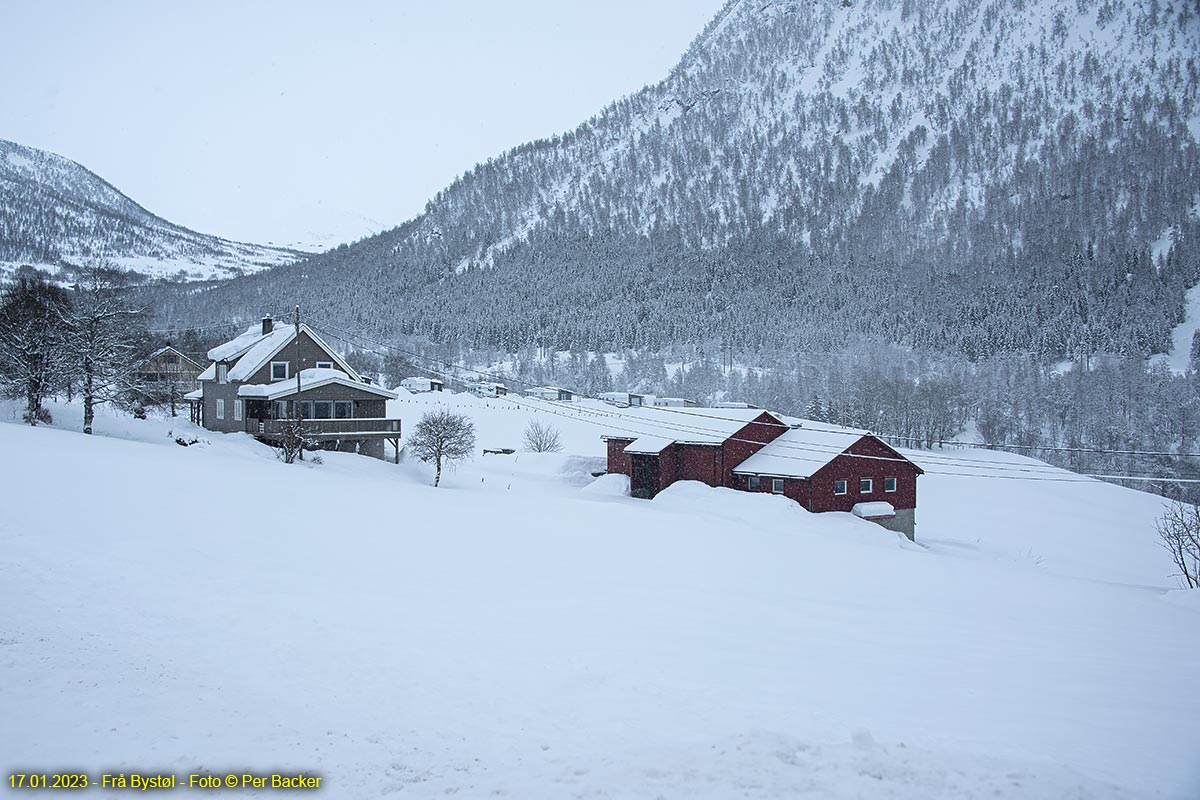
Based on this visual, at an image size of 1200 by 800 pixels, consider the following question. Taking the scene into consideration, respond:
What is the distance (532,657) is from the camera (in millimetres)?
10219

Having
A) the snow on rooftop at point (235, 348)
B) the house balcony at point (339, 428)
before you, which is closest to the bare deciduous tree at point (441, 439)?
the house balcony at point (339, 428)

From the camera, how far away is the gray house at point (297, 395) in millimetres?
40188

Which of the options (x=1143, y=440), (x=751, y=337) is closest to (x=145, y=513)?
(x=1143, y=440)

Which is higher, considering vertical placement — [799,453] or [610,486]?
[799,453]

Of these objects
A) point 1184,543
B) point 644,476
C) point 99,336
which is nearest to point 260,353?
point 99,336

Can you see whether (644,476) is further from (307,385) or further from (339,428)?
(307,385)

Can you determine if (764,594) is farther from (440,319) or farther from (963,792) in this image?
(440,319)

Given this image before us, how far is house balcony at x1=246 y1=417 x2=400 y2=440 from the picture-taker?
129ft

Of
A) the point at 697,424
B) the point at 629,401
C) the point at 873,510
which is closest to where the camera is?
the point at 873,510

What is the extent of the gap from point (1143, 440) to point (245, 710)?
126483 mm

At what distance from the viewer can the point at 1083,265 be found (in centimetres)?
18575

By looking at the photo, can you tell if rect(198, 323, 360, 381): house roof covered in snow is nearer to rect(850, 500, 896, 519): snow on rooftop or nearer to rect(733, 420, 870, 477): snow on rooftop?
rect(733, 420, 870, 477): snow on rooftop

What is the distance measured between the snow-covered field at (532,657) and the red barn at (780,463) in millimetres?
16201

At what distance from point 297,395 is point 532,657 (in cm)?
3260
